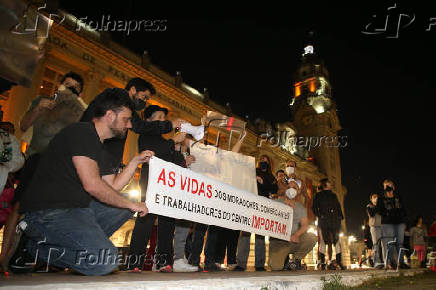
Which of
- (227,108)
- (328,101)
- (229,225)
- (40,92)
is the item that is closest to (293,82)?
(328,101)

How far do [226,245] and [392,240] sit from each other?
5.17 m

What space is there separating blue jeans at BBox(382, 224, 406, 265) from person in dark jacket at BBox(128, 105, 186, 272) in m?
6.35

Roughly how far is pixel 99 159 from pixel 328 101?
42010mm

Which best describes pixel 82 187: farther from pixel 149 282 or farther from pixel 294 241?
pixel 294 241

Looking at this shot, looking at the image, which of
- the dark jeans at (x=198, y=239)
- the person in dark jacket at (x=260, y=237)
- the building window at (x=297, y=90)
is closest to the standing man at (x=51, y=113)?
the dark jeans at (x=198, y=239)

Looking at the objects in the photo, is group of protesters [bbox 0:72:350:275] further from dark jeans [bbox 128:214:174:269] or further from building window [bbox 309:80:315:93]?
building window [bbox 309:80:315:93]

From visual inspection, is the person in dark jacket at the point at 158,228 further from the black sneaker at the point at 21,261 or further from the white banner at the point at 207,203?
the black sneaker at the point at 21,261

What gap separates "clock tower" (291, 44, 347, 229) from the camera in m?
38.3

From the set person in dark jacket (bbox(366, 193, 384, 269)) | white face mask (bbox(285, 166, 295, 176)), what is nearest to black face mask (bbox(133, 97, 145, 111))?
white face mask (bbox(285, 166, 295, 176))

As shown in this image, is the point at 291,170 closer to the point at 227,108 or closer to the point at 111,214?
the point at 111,214

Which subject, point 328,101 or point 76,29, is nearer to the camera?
point 76,29

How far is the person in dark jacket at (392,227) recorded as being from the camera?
24.3 feet

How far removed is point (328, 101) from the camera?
133 feet

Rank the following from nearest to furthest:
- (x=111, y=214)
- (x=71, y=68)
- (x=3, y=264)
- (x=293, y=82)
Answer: (x=3, y=264)
(x=111, y=214)
(x=71, y=68)
(x=293, y=82)
